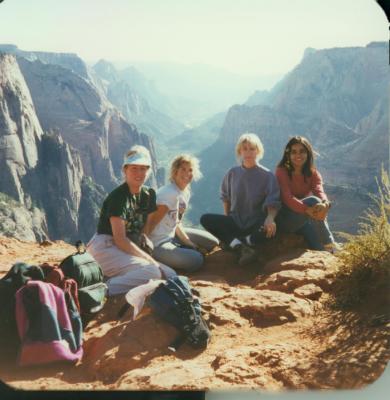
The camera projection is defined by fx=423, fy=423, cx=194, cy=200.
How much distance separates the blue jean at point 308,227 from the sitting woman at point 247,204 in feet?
0.59

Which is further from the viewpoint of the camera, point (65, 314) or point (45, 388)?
point (65, 314)

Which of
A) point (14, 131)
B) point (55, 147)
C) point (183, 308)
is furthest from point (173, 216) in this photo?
point (55, 147)

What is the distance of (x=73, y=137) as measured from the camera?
251 ft

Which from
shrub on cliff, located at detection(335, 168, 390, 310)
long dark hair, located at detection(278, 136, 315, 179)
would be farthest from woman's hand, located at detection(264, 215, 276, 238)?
shrub on cliff, located at detection(335, 168, 390, 310)

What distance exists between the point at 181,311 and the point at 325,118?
104952 mm

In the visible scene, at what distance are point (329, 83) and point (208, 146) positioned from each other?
129 feet

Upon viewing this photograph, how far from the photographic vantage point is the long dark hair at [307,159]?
177 inches

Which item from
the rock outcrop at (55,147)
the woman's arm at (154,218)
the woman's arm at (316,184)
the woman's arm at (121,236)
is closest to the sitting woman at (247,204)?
the woman's arm at (316,184)

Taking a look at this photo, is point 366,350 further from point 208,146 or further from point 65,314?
point 208,146

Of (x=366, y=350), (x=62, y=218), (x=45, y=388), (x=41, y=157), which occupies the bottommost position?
(x=62, y=218)

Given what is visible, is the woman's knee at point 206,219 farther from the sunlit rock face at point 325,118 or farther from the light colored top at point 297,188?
the sunlit rock face at point 325,118

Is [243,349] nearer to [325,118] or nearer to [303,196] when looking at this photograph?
[303,196]

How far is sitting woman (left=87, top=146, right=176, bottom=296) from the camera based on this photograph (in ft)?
11.7

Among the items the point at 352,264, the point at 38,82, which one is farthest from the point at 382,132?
the point at 352,264
